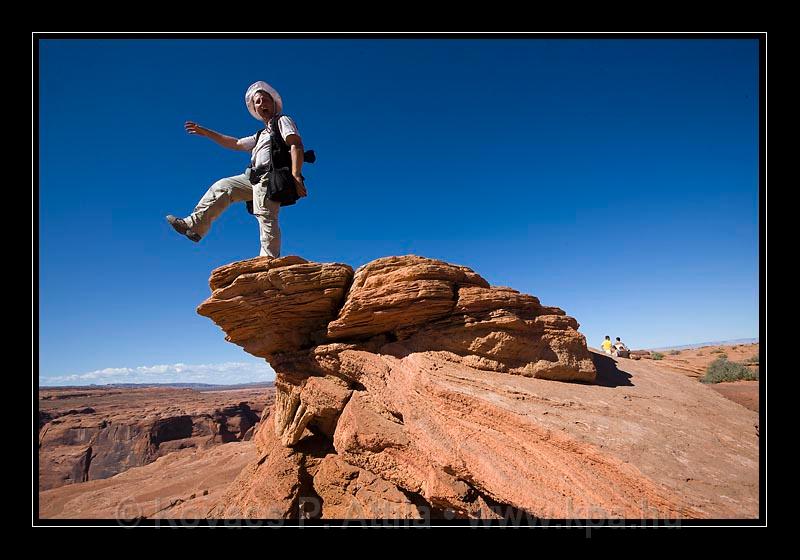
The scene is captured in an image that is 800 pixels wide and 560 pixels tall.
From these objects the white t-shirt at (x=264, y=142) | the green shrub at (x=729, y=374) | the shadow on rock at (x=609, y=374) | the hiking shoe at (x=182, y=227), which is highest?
the white t-shirt at (x=264, y=142)

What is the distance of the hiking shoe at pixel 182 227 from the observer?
5.28 m

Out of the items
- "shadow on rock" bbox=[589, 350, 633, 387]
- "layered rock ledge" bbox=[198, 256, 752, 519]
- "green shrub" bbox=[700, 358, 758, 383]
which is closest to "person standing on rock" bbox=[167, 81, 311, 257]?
"layered rock ledge" bbox=[198, 256, 752, 519]

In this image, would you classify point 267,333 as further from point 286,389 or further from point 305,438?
Answer: point 305,438

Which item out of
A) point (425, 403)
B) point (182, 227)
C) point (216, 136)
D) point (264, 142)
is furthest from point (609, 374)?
point (216, 136)

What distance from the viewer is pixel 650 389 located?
6633 millimetres

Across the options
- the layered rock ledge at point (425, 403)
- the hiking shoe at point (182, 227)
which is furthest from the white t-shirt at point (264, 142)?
the layered rock ledge at point (425, 403)

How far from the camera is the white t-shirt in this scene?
17.7 ft

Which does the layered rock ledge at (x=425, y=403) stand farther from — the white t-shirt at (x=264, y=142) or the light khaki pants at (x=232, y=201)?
the white t-shirt at (x=264, y=142)

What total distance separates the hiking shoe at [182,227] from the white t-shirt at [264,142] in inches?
55.2

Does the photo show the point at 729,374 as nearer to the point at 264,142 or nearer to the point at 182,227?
the point at 264,142

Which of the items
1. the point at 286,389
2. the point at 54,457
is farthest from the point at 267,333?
the point at 54,457

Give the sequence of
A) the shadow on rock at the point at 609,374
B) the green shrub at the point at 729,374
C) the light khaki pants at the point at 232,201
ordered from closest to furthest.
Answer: the light khaki pants at the point at 232,201 < the shadow on rock at the point at 609,374 < the green shrub at the point at 729,374

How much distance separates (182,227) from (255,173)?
4.41 feet

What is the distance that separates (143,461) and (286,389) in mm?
36707
